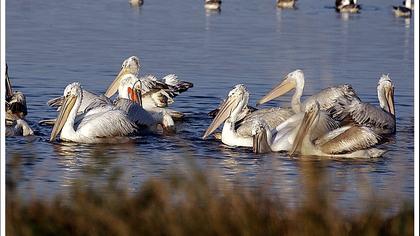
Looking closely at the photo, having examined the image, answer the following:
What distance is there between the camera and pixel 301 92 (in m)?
12.9

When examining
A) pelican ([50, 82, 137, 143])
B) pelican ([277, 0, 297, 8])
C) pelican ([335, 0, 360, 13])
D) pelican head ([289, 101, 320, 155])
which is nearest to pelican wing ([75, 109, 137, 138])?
pelican ([50, 82, 137, 143])

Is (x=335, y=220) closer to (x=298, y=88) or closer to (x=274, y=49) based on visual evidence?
(x=298, y=88)

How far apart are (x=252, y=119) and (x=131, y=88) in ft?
6.06

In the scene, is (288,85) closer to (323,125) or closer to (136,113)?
(323,125)


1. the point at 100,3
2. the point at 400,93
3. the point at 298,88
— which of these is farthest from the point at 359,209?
the point at 100,3

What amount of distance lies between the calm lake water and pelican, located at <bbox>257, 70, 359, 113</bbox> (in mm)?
553

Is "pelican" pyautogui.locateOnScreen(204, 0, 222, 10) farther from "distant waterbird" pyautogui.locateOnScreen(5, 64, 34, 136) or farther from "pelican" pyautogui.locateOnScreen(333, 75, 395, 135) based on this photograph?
"distant waterbird" pyautogui.locateOnScreen(5, 64, 34, 136)

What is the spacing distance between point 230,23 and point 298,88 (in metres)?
12.3

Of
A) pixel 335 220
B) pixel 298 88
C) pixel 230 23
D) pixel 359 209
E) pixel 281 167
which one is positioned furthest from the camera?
pixel 230 23

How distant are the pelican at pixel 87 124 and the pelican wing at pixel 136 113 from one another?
0.83 ft

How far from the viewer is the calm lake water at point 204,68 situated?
8758 mm

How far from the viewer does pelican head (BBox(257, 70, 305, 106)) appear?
1302cm

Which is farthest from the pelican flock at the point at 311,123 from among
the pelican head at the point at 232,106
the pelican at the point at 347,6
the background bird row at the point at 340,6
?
the pelican at the point at 347,6

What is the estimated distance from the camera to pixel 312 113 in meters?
11.4
